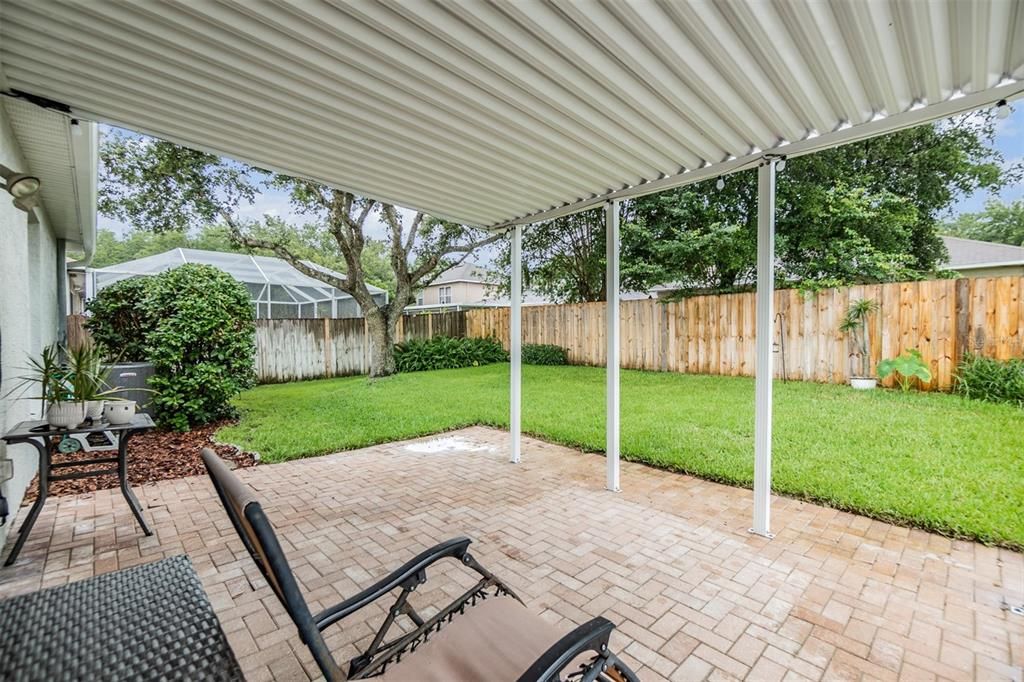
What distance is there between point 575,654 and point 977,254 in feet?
64.2

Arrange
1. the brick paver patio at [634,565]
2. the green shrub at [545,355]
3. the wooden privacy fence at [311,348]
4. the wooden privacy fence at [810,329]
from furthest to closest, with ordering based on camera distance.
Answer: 1. the green shrub at [545,355]
2. the wooden privacy fence at [311,348]
3. the wooden privacy fence at [810,329]
4. the brick paver patio at [634,565]

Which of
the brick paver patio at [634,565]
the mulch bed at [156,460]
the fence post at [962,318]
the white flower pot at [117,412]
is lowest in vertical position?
the brick paver patio at [634,565]

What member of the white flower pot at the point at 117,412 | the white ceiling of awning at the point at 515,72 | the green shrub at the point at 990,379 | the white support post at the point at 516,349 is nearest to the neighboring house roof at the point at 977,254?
the green shrub at the point at 990,379

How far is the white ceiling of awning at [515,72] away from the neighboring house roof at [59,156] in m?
0.92

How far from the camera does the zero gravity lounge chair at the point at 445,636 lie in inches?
46.0

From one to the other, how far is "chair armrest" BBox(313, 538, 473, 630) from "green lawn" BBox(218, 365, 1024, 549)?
3.37 m

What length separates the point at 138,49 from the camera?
2094 mm

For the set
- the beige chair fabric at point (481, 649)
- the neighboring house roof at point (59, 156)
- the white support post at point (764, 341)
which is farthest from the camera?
the neighboring house roof at point (59, 156)

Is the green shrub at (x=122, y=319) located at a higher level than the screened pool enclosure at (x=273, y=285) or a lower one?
lower

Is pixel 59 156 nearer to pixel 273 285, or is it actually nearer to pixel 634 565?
pixel 634 565

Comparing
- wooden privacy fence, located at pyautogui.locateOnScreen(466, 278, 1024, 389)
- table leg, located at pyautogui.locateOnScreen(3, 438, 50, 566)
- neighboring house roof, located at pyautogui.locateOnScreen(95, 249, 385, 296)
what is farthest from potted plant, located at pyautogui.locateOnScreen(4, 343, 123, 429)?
neighboring house roof, located at pyautogui.locateOnScreen(95, 249, 385, 296)

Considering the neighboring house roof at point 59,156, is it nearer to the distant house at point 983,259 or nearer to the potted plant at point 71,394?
the potted plant at point 71,394

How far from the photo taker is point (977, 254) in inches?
556

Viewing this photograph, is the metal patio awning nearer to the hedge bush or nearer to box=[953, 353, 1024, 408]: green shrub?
the hedge bush
